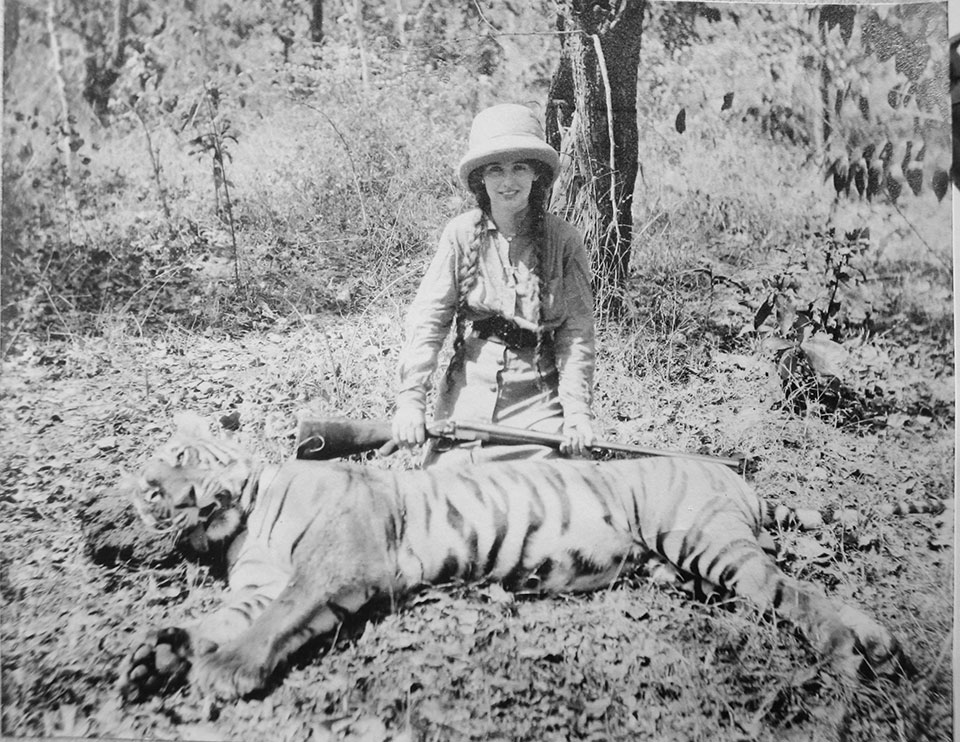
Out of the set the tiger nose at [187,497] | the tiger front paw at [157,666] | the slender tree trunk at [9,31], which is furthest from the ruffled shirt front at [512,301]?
the slender tree trunk at [9,31]

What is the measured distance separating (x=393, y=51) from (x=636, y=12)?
1256 mm

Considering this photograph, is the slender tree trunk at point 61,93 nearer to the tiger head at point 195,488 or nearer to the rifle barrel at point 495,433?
the tiger head at point 195,488

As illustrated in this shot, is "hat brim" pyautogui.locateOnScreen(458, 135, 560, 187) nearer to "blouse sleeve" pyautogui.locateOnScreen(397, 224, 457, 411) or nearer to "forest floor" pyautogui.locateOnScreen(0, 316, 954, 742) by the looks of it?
"blouse sleeve" pyautogui.locateOnScreen(397, 224, 457, 411)

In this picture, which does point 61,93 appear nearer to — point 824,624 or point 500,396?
point 500,396

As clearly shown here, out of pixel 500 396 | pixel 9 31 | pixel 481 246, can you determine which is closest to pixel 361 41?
pixel 481 246

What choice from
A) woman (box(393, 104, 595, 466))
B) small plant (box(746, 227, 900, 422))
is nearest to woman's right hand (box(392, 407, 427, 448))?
woman (box(393, 104, 595, 466))

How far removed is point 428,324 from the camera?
3934mm

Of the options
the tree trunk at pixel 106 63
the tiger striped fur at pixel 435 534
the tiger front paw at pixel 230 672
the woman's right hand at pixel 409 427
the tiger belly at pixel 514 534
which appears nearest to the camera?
the tiger front paw at pixel 230 672

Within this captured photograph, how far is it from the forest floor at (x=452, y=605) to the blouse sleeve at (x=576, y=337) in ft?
0.47

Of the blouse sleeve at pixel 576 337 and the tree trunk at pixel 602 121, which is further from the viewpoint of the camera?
the tree trunk at pixel 602 121

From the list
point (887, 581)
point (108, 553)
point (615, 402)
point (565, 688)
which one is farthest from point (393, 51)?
point (887, 581)

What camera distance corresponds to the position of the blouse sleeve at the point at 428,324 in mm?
3906

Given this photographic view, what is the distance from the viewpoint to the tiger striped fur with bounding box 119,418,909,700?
11.6 ft

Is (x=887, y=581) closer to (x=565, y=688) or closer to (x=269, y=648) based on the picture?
(x=565, y=688)
